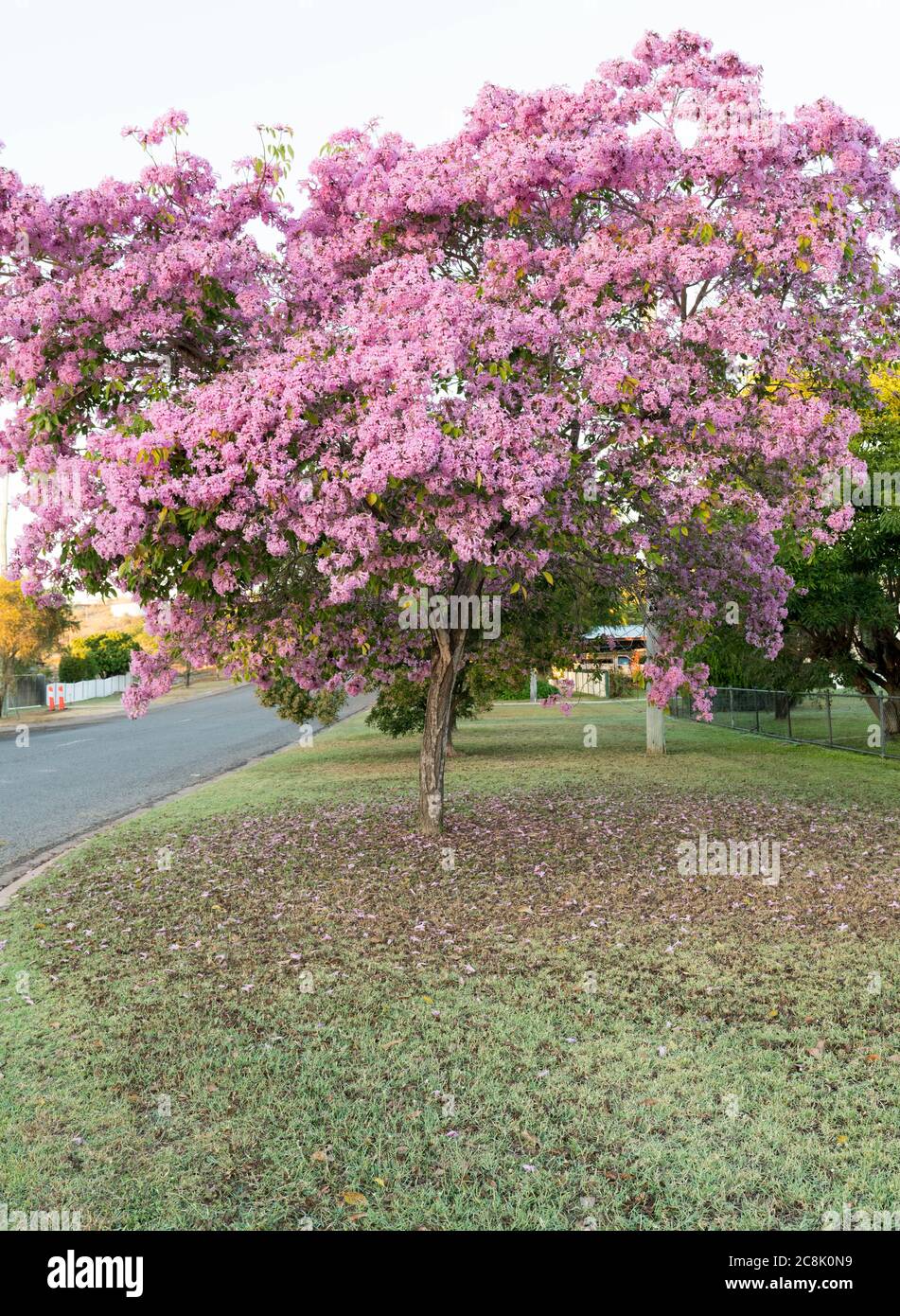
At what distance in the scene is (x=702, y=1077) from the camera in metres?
5.04

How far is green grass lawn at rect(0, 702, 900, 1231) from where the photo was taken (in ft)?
13.1

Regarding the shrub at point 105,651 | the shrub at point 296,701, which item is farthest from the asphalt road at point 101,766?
the shrub at point 105,651

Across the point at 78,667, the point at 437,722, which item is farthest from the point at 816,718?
the point at 78,667

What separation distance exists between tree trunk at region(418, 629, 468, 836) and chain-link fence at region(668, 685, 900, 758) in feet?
34.2

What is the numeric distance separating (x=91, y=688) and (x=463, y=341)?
195ft

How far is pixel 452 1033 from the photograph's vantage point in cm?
572

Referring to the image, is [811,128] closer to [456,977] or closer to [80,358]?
[80,358]

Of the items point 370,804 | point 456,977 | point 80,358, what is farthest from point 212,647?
point 456,977

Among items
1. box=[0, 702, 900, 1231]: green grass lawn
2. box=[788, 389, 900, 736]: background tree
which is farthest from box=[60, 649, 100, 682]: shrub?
box=[0, 702, 900, 1231]: green grass lawn

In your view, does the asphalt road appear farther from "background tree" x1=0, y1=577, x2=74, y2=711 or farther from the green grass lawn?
"background tree" x1=0, y1=577, x2=74, y2=711

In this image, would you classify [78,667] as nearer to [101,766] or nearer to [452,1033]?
[101,766]

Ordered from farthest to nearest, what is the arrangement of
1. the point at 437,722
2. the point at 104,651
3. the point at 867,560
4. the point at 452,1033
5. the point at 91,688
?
the point at 104,651 → the point at 91,688 → the point at 867,560 → the point at 437,722 → the point at 452,1033

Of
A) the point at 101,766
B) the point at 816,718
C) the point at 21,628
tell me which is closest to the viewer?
the point at 101,766

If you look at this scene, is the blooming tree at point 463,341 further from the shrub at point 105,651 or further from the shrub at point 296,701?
the shrub at point 105,651
